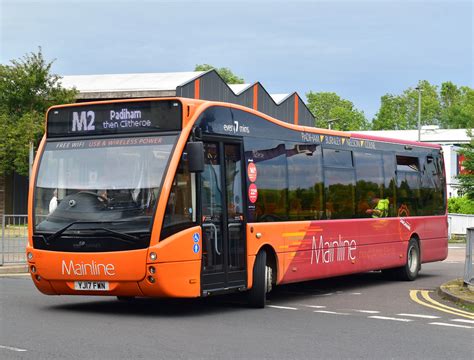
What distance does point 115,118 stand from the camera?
13797 mm

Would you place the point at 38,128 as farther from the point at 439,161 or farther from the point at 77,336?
the point at 77,336

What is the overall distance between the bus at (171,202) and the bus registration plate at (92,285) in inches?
0.5

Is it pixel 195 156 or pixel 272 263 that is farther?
pixel 272 263

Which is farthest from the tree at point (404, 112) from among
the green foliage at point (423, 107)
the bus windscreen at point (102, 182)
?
the bus windscreen at point (102, 182)

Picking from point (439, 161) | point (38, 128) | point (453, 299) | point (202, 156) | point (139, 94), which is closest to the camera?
point (202, 156)

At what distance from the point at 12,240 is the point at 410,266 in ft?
30.2

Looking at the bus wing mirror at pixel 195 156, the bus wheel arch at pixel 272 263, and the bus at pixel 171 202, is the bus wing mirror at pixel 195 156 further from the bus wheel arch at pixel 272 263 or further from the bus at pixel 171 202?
the bus wheel arch at pixel 272 263

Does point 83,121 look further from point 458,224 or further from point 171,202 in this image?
point 458,224

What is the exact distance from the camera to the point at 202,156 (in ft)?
43.1

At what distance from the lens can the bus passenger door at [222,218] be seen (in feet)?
44.7

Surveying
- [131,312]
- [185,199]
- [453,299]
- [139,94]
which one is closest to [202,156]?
[185,199]

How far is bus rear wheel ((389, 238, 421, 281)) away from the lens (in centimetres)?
2067

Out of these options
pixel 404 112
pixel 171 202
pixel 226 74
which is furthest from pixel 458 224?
pixel 404 112

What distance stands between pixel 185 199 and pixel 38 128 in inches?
1376
